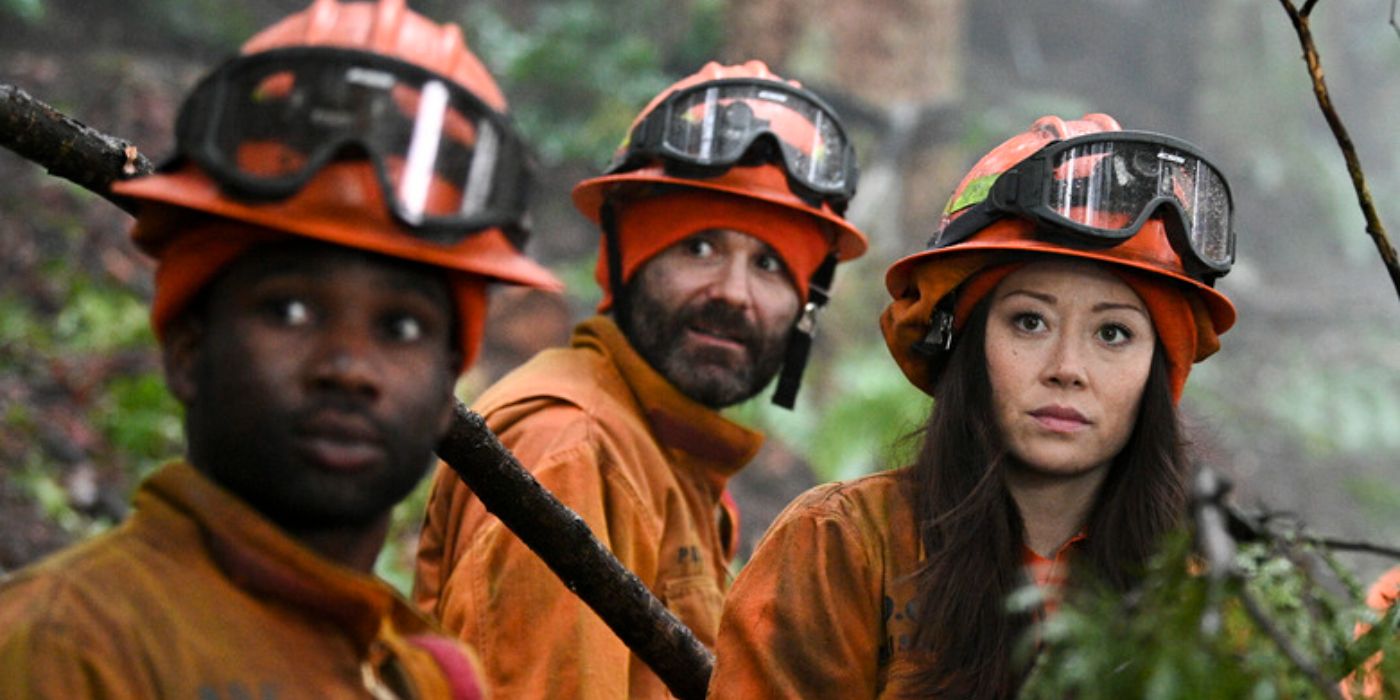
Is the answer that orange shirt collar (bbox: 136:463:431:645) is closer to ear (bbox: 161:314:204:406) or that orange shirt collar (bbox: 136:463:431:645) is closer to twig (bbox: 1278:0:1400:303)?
ear (bbox: 161:314:204:406)

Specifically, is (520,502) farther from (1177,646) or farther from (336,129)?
(1177,646)

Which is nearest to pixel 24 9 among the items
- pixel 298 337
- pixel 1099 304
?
pixel 1099 304

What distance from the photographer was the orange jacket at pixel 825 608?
10.1ft

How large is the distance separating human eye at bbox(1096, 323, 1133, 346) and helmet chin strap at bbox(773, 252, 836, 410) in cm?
161

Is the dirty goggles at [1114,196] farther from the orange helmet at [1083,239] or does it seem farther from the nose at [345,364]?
the nose at [345,364]

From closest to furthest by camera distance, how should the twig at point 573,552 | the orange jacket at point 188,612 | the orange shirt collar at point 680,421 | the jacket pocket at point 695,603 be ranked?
the orange jacket at point 188,612 → the twig at point 573,552 → the jacket pocket at point 695,603 → the orange shirt collar at point 680,421

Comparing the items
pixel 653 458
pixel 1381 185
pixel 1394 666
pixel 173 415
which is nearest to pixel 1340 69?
pixel 1381 185

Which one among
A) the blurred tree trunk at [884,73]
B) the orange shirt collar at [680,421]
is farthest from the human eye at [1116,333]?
the blurred tree trunk at [884,73]

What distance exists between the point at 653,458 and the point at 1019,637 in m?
1.41

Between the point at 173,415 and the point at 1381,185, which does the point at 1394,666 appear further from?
the point at 1381,185

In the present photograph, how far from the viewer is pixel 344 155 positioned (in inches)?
81.7

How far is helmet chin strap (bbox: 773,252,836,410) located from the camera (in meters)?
4.93

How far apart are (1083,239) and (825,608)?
3.43 ft

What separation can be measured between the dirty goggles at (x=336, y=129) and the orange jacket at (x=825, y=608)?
51.9 inches
